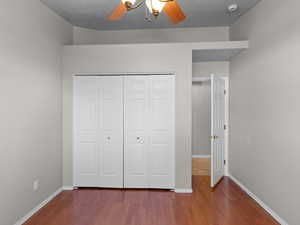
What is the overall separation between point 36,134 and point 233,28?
3.96 meters

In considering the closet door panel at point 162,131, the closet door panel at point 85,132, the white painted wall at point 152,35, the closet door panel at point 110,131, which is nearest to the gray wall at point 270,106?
the white painted wall at point 152,35

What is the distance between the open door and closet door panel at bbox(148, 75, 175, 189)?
2.34 feet

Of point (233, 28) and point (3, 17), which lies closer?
point (3, 17)

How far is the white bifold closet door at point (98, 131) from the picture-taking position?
350cm

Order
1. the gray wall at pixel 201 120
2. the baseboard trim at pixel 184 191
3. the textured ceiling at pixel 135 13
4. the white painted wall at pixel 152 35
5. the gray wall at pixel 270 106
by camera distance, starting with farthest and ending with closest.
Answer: the gray wall at pixel 201 120, the white painted wall at pixel 152 35, the baseboard trim at pixel 184 191, the textured ceiling at pixel 135 13, the gray wall at pixel 270 106

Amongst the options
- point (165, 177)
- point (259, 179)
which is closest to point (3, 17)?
point (165, 177)

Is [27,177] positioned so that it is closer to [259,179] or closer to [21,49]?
[21,49]

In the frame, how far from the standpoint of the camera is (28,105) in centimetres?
Result: 268

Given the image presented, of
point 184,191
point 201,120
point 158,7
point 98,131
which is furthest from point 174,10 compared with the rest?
point 201,120

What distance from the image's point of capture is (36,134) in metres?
2.83

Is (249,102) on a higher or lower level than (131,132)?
higher

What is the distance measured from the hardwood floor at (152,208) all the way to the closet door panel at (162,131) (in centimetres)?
28

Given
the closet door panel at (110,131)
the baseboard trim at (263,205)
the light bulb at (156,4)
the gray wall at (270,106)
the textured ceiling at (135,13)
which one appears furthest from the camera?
the closet door panel at (110,131)

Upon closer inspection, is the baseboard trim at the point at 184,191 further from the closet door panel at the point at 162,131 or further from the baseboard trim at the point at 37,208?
the baseboard trim at the point at 37,208
